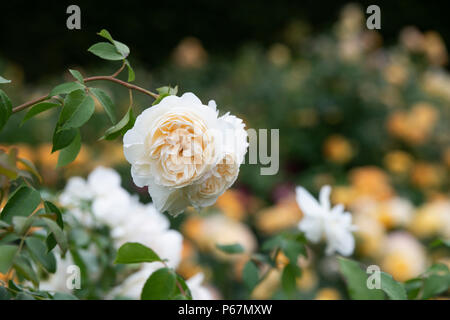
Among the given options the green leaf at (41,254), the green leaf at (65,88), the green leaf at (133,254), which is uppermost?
the green leaf at (65,88)

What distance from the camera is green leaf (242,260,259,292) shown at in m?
0.76

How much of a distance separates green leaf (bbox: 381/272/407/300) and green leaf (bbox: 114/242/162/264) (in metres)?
0.29

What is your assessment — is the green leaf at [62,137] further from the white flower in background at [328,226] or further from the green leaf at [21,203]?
the white flower in background at [328,226]

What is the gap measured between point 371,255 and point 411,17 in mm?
4393

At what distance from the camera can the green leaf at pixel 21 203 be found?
56 cm

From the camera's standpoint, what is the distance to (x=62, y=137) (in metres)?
0.56

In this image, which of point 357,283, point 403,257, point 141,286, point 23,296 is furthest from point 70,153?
point 403,257

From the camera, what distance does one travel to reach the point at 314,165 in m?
3.01

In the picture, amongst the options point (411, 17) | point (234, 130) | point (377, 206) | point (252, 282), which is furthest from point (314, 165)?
point (411, 17)

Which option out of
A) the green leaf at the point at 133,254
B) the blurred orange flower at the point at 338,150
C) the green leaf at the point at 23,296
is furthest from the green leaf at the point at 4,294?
the blurred orange flower at the point at 338,150

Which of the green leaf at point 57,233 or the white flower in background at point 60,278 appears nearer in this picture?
the green leaf at point 57,233

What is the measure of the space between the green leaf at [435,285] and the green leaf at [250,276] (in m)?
0.23

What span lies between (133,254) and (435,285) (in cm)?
41
